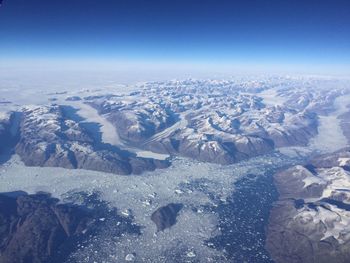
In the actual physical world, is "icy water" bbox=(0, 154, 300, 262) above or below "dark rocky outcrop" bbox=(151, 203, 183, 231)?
below

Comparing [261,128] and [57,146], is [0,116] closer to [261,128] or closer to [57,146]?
[57,146]

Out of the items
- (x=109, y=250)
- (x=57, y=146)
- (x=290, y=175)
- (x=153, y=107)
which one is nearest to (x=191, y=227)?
(x=109, y=250)

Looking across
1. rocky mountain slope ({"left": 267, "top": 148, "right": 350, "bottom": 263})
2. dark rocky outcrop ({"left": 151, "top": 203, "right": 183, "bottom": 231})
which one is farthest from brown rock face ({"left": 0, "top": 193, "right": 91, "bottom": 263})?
rocky mountain slope ({"left": 267, "top": 148, "right": 350, "bottom": 263})

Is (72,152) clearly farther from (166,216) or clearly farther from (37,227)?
(166,216)

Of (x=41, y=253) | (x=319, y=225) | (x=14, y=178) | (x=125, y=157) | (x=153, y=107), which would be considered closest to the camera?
(x=41, y=253)

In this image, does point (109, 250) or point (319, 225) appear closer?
point (109, 250)

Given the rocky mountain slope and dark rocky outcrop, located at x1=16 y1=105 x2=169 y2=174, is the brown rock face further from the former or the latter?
the rocky mountain slope

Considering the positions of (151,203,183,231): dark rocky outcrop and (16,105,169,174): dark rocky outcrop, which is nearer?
(151,203,183,231): dark rocky outcrop

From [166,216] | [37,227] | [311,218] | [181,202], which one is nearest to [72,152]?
[37,227]

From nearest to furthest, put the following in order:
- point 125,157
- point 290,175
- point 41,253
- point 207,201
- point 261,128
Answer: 1. point 41,253
2. point 207,201
3. point 290,175
4. point 125,157
5. point 261,128
